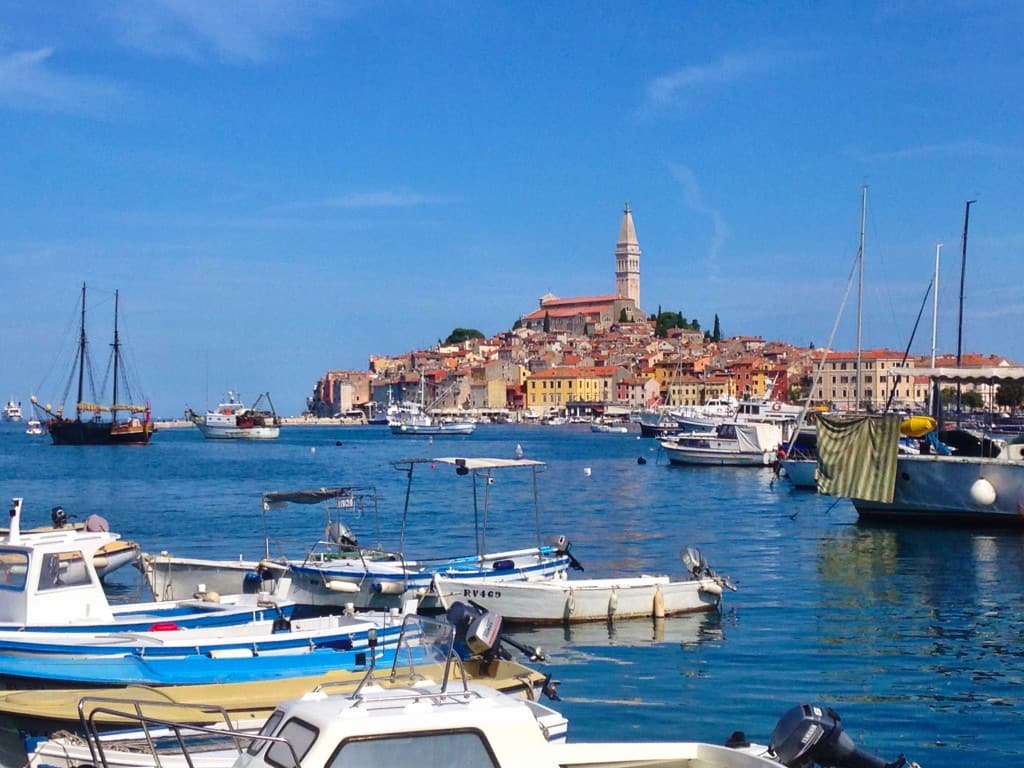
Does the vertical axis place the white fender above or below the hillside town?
below

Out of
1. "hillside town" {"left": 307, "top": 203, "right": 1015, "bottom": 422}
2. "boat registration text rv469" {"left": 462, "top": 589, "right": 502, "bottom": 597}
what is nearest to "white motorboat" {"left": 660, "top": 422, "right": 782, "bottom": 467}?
"boat registration text rv469" {"left": 462, "top": 589, "right": 502, "bottom": 597}

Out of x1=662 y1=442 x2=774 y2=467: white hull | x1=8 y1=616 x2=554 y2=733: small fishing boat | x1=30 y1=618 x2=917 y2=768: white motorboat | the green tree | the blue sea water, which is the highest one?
the green tree

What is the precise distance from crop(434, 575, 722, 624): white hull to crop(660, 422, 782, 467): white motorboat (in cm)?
4128

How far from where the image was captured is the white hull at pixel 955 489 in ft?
90.1

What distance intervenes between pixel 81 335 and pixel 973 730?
267 feet

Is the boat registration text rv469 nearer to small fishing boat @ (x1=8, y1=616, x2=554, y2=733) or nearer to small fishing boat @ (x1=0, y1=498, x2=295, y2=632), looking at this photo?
small fishing boat @ (x1=0, y1=498, x2=295, y2=632)

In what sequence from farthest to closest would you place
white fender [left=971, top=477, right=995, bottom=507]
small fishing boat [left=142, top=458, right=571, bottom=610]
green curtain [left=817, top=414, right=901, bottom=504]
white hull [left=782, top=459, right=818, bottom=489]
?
white hull [left=782, top=459, right=818, bottom=489], green curtain [left=817, top=414, right=901, bottom=504], white fender [left=971, top=477, right=995, bottom=507], small fishing boat [left=142, top=458, right=571, bottom=610]

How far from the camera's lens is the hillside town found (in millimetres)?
141125

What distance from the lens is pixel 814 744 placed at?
770 cm

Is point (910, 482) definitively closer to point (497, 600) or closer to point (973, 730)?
point (497, 600)

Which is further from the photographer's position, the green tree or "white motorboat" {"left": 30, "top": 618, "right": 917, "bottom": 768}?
the green tree

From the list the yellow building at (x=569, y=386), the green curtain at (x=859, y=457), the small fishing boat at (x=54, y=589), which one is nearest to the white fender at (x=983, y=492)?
the green curtain at (x=859, y=457)

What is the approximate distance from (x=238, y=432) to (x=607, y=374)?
202ft

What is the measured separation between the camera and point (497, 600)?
54.4ft
